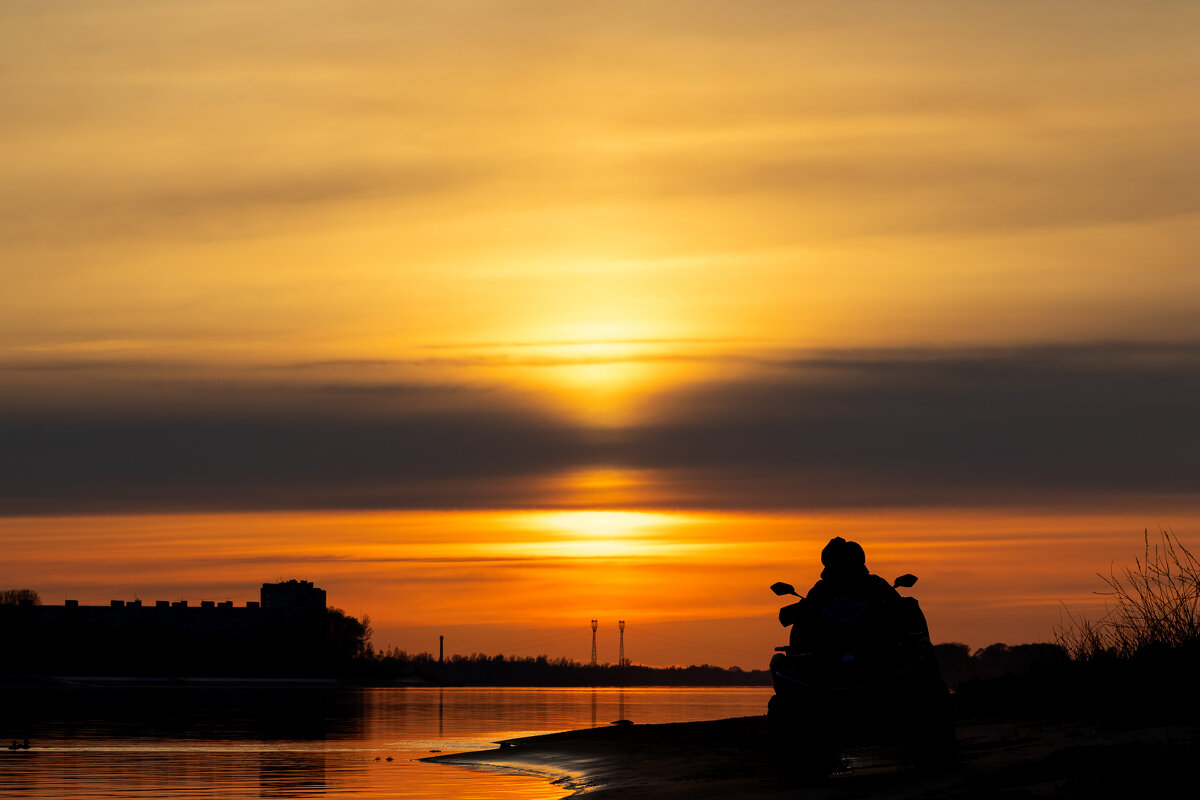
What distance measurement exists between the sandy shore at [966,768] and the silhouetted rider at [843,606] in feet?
6.76

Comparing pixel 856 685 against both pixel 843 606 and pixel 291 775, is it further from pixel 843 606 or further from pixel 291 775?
pixel 291 775

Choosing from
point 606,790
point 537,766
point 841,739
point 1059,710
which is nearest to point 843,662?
point 841,739

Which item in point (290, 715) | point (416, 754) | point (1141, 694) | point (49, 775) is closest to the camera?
point (1141, 694)

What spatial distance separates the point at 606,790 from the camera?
1252 inches

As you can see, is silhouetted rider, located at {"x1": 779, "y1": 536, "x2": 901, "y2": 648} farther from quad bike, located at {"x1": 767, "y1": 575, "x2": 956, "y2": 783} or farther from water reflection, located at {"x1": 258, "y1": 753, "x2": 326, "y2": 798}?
water reflection, located at {"x1": 258, "y1": 753, "x2": 326, "y2": 798}

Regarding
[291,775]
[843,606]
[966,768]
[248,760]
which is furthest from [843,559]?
[248,760]

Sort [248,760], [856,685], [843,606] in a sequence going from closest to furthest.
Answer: [856,685]
[843,606]
[248,760]

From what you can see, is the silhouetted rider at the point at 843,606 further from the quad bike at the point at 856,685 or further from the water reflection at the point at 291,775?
the water reflection at the point at 291,775

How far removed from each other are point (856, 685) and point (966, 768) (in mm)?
2074

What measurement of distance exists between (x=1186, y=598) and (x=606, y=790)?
1315 cm

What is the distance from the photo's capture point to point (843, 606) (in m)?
20.6

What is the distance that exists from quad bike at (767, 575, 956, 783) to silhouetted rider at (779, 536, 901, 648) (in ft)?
0.05

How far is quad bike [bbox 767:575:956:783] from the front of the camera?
65.8ft

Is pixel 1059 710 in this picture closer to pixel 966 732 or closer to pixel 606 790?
pixel 966 732
